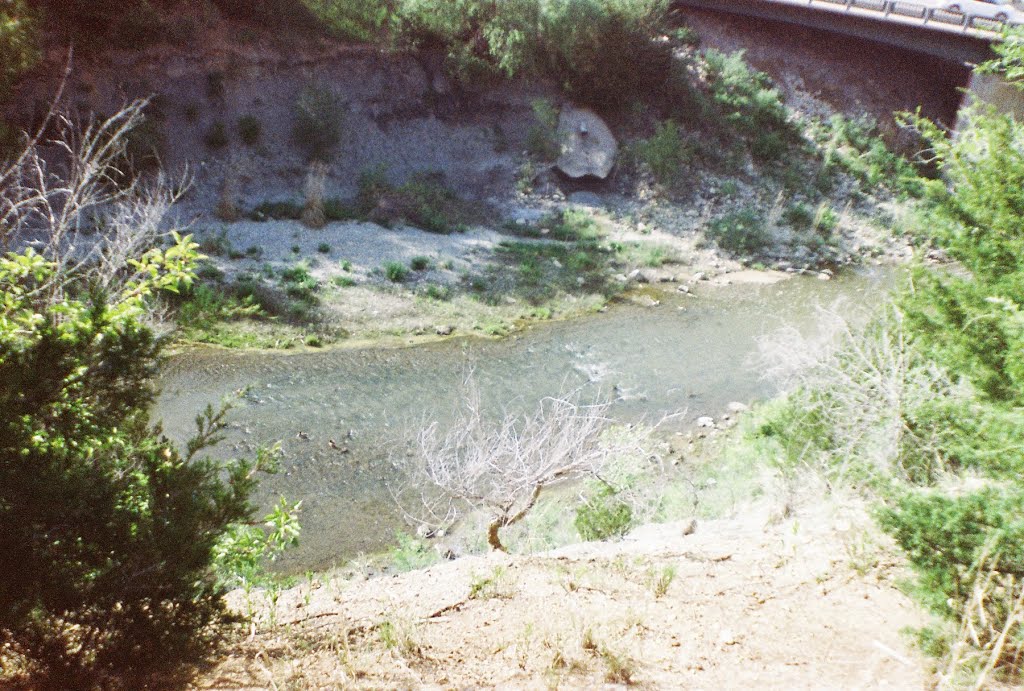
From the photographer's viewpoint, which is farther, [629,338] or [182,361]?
[629,338]

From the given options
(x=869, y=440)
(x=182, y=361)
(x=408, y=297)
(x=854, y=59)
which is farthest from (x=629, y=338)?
(x=854, y=59)

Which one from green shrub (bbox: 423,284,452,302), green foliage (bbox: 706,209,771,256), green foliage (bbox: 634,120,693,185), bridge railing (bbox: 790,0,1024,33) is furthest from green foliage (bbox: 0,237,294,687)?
bridge railing (bbox: 790,0,1024,33)

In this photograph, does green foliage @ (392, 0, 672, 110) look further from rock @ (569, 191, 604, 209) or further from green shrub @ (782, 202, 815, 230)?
green shrub @ (782, 202, 815, 230)

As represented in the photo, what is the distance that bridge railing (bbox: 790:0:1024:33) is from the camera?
23.1 metres

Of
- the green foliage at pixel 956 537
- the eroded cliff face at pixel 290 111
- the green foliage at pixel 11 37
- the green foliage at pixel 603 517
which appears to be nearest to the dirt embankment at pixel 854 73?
the eroded cliff face at pixel 290 111

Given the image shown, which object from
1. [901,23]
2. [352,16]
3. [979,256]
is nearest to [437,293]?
[352,16]

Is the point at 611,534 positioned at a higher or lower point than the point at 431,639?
lower

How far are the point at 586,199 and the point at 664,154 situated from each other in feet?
10.6

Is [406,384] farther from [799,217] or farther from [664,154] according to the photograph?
[799,217]

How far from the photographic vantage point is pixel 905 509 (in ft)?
15.1

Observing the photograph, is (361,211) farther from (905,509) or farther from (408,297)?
(905,509)

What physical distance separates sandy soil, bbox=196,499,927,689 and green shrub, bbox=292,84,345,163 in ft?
55.7

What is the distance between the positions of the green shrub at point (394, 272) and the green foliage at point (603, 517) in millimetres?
9579

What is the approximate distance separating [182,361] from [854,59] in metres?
28.0
